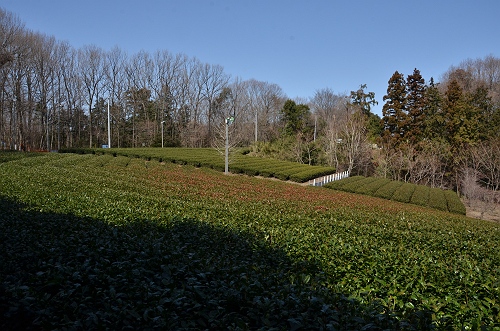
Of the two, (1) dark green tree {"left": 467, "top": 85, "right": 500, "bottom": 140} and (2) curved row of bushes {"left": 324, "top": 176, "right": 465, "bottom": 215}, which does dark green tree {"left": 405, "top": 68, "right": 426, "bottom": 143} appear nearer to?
(1) dark green tree {"left": 467, "top": 85, "right": 500, "bottom": 140}

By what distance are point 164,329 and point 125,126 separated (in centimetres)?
5061

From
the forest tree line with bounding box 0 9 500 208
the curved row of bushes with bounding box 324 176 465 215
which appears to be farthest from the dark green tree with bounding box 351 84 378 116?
the curved row of bushes with bounding box 324 176 465 215

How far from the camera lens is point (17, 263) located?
12.6ft

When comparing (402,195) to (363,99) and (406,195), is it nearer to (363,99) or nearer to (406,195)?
(406,195)

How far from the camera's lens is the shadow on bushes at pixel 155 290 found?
2350mm

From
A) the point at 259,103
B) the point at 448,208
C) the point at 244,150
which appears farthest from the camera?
the point at 259,103

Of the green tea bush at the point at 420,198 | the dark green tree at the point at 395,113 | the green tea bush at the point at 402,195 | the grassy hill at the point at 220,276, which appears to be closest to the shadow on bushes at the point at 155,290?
the grassy hill at the point at 220,276

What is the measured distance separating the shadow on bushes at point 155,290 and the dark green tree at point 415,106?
38040 millimetres

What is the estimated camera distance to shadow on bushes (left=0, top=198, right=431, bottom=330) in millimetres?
2350

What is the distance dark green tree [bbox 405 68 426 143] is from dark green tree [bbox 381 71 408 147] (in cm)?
55

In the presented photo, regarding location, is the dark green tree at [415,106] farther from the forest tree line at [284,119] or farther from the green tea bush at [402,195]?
the green tea bush at [402,195]

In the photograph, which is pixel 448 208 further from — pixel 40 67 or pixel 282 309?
pixel 40 67

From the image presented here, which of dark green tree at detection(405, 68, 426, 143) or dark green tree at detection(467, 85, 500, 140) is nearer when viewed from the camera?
dark green tree at detection(467, 85, 500, 140)

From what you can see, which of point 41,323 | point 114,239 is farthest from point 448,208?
point 41,323
